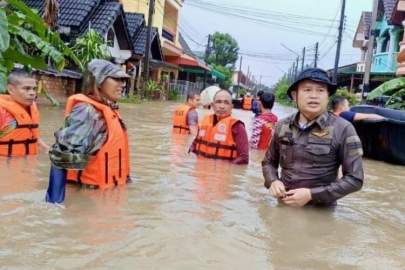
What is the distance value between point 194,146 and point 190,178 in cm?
117

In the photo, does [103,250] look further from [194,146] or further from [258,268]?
[194,146]

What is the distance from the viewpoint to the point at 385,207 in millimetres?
5008

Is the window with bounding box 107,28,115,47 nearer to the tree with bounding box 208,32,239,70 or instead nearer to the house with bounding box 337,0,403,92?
the house with bounding box 337,0,403,92

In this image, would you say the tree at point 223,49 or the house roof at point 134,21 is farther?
the tree at point 223,49

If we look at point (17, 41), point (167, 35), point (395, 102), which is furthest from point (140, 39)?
point (17, 41)

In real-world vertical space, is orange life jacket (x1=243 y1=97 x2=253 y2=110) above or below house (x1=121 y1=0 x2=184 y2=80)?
below

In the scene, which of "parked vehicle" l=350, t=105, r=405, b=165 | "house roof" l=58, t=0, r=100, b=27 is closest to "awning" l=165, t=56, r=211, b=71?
"house roof" l=58, t=0, r=100, b=27

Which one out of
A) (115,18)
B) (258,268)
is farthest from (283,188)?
(115,18)

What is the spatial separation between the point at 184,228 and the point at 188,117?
6586 mm

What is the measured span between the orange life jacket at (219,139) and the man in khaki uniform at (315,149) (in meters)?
2.24

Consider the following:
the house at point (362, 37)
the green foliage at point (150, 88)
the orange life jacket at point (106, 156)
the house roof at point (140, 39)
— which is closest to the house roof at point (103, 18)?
the house roof at point (140, 39)

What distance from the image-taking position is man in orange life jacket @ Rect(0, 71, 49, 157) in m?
5.66

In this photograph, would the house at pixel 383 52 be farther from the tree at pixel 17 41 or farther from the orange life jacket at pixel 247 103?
the tree at pixel 17 41

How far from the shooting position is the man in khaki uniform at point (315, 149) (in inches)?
138
